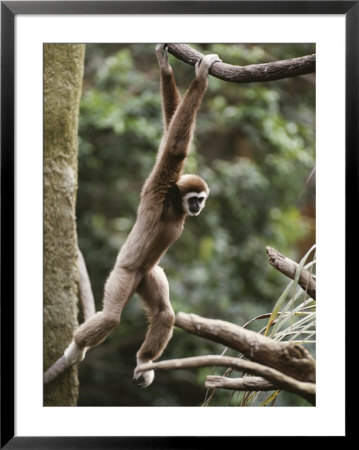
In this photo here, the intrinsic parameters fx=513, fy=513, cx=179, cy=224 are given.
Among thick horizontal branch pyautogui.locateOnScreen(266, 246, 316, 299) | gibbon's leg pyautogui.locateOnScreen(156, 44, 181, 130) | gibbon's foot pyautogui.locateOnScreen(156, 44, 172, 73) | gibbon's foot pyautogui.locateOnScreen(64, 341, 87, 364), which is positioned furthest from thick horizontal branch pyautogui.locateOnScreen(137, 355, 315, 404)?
gibbon's foot pyautogui.locateOnScreen(156, 44, 172, 73)

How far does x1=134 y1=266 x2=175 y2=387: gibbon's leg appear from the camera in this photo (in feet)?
8.45

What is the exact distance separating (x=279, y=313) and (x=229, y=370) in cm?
38

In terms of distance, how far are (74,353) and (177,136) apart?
118 cm

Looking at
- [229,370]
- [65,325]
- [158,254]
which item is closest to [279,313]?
[229,370]

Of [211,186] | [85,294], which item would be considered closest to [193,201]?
[85,294]

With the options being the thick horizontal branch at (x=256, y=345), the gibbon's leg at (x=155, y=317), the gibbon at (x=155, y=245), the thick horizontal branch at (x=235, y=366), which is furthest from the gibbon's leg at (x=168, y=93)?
the thick horizontal branch at (x=235, y=366)

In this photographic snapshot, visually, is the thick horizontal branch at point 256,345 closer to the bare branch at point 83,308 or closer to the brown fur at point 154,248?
the brown fur at point 154,248

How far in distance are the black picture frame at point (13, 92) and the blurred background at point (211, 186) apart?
33 cm

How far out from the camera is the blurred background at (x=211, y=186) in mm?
3221

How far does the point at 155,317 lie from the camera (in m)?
2.61

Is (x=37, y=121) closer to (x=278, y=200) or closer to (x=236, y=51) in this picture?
(x=236, y=51)

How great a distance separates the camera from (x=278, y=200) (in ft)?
14.8

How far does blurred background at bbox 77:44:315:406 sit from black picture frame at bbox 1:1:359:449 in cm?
33

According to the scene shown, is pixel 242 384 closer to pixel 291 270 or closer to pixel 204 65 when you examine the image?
pixel 291 270
